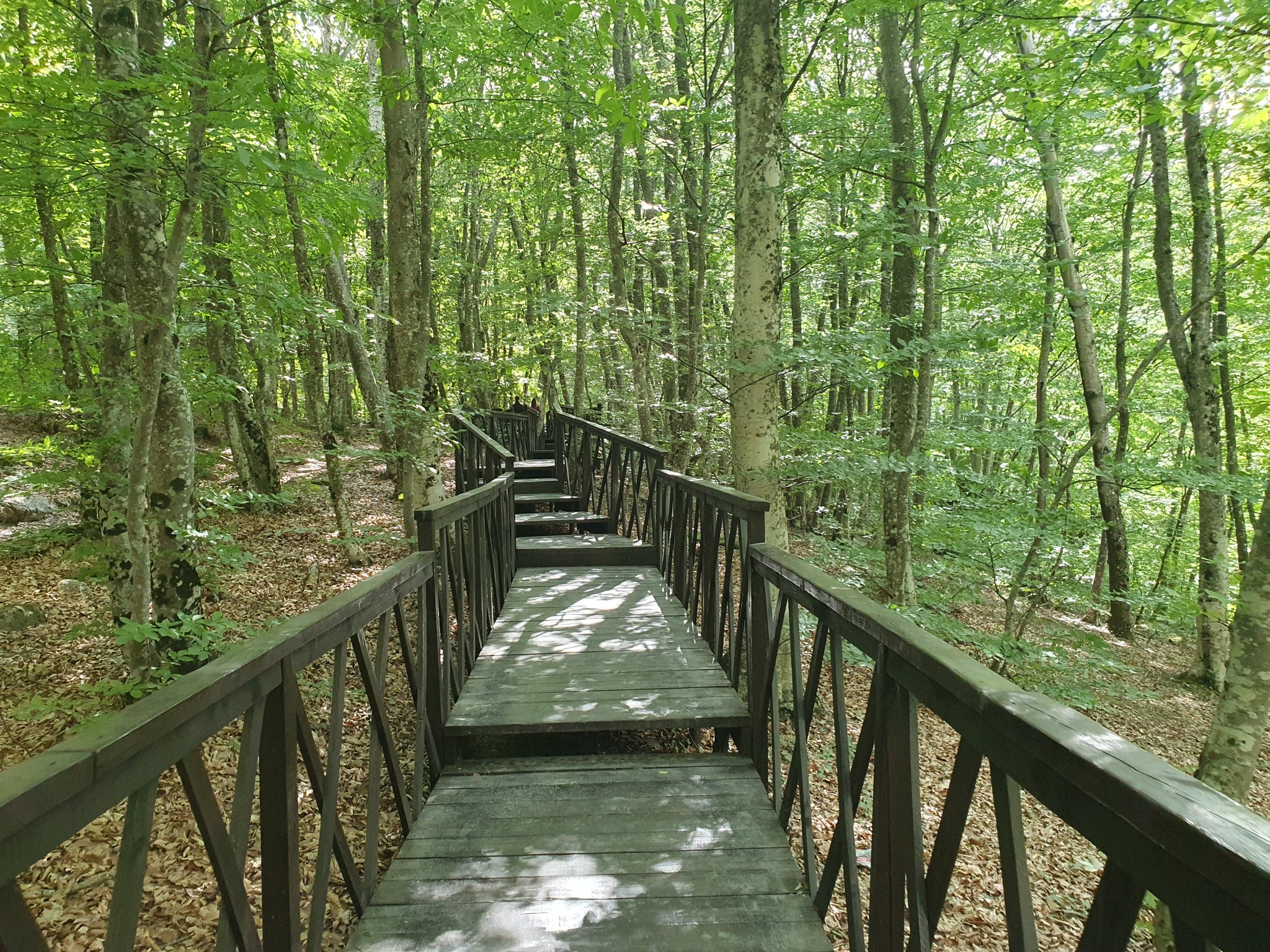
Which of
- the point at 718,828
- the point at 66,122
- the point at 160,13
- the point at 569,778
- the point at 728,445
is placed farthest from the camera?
the point at 728,445

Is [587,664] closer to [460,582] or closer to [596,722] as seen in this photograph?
[596,722]

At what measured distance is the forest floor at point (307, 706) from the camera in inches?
140

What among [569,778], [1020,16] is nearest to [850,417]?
[1020,16]

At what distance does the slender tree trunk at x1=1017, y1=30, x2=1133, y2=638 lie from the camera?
30.1 ft

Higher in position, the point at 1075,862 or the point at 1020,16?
the point at 1020,16

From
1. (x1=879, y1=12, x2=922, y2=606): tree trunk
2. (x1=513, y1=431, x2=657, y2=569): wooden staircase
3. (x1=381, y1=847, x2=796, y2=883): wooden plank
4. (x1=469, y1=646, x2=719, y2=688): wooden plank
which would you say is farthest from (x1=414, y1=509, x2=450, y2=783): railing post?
(x1=879, y1=12, x2=922, y2=606): tree trunk

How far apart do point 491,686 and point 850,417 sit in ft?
42.8

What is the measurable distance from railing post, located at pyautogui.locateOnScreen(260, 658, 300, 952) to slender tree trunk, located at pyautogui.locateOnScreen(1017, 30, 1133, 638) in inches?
371

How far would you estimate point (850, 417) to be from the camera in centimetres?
1543

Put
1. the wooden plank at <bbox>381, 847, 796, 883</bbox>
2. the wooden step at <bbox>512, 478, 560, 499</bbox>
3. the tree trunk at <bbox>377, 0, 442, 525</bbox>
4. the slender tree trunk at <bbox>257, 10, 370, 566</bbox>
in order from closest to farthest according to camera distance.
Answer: the wooden plank at <bbox>381, 847, 796, 883</bbox> → the slender tree trunk at <bbox>257, 10, 370, 566</bbox> → the tree trunk at <bbox>377, 0, 442, 525</bbox> → the wooden step at <bbox>512, 478, 560, 499</bbox>

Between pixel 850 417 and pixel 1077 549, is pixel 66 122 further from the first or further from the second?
pixel 850 417

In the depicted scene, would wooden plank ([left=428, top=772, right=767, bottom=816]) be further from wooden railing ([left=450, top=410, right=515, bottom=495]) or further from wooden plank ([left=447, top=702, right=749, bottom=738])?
wooden railing ([left=450, top=410, right=515, bottom=495])

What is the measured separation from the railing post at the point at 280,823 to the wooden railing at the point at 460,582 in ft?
4.30

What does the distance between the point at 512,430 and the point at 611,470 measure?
646 centimetres
